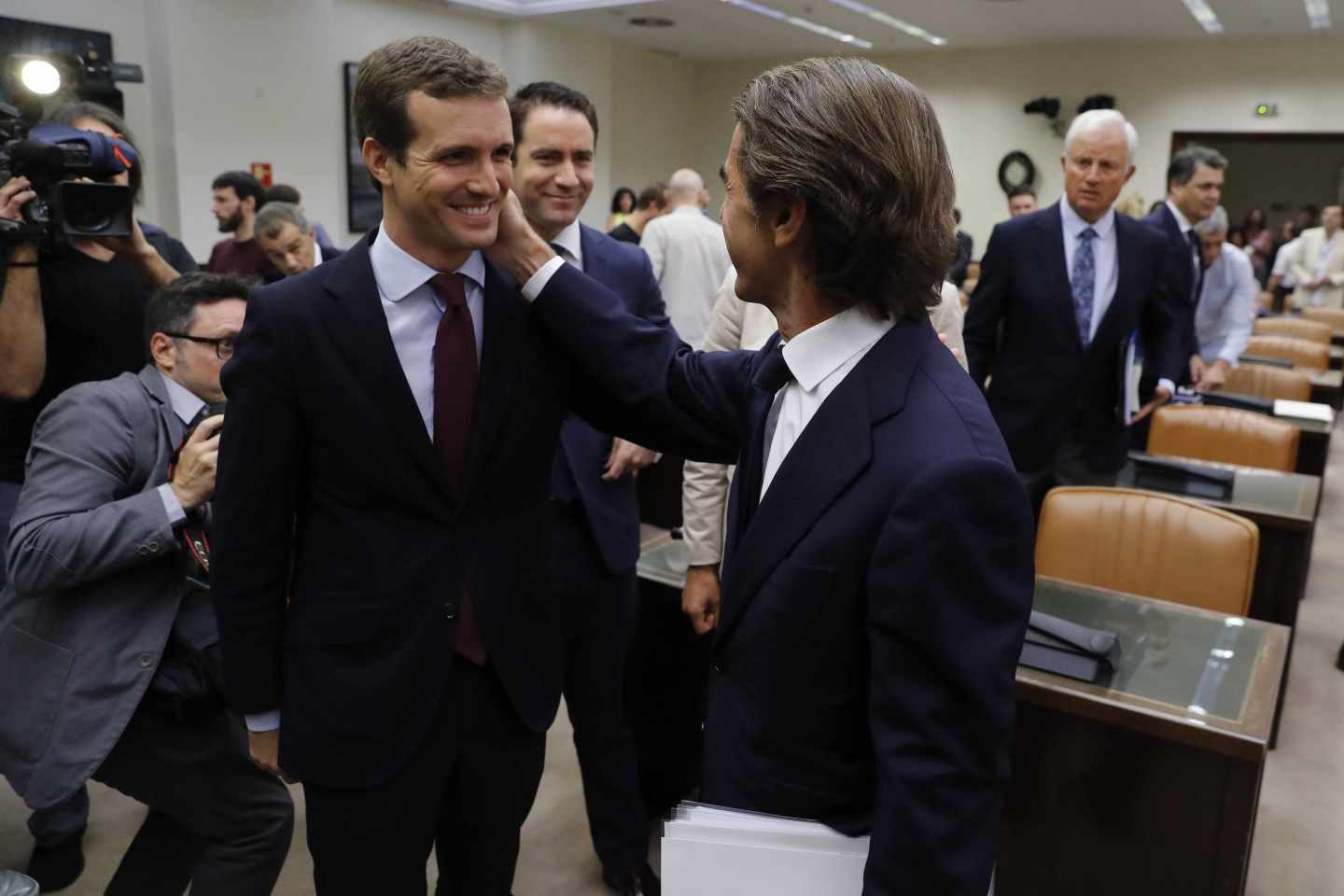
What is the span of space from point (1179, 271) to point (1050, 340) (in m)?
0.82

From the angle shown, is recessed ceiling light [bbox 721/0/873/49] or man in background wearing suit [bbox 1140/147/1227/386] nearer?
man in background wearing suit [bbox 1140/147/1227/386]

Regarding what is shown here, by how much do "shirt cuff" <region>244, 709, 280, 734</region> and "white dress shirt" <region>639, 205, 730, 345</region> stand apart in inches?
134

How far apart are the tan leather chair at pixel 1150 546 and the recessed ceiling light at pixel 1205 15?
28.6 feet

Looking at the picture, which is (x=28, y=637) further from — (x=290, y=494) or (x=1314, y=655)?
(x=1314, y=655)

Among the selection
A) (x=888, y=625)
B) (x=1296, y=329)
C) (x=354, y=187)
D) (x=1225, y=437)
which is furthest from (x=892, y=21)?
(x=888, y=625)

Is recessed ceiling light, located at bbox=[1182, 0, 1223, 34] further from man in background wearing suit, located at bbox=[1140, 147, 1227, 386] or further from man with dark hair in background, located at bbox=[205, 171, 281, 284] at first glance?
man with dark hair in background, located at bbox=[205, 171, 281, 284]

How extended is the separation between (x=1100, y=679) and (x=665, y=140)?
43.0 feet

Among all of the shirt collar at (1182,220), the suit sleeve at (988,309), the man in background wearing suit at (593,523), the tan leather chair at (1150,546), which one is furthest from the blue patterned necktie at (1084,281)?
the shirt collar at (1182,220)

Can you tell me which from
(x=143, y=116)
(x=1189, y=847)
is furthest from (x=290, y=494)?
(x=143, y=116)

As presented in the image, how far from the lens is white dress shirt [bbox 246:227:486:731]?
4.33 ft

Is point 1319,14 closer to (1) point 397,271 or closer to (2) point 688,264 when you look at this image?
(2) point 688,264

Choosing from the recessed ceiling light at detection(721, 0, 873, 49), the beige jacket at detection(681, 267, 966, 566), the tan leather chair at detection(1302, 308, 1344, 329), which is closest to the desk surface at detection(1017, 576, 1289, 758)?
the beige jacket at detection(681, 267, 966, 566)

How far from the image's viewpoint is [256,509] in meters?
1.31

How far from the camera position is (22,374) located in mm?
2127
